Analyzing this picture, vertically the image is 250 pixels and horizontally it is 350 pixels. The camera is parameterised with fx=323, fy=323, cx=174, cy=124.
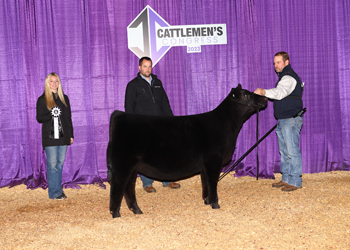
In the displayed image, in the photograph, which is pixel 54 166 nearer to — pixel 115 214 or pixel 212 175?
pixel 115 214

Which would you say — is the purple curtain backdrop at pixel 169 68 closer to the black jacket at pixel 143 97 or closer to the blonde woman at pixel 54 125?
the blonde woman at pixel 54 125

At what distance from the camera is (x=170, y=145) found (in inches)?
149

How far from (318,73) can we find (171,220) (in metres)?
4.14

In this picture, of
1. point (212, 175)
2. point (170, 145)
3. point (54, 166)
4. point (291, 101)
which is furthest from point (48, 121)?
point (291, 101)

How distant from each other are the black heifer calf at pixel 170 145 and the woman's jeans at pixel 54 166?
5.05 ft

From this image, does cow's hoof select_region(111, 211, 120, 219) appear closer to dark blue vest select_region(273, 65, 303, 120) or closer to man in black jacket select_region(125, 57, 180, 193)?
man in black jacket select_region(125, 57, 180, 193)

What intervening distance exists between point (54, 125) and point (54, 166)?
0.64 m

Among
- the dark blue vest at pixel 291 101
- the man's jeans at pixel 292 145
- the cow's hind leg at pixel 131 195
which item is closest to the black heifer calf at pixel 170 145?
the cow's hind leg at pixel 131 195

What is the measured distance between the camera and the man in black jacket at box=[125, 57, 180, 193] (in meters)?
4.84

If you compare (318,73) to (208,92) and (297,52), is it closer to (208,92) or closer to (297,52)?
(297,52)

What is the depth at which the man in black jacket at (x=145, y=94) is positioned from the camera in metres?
4.84

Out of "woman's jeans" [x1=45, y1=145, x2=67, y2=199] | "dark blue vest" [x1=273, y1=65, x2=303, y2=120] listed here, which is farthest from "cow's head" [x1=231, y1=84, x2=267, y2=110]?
"woman's jeans" [x1=45, y1=145, x2=67, y2=199]

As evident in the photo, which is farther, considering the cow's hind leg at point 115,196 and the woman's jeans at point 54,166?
the woman's jeans at point 54,166

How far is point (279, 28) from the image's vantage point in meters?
5.91
